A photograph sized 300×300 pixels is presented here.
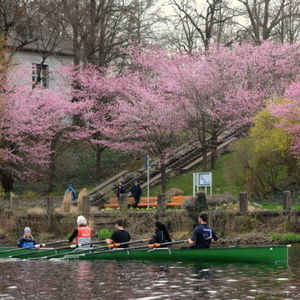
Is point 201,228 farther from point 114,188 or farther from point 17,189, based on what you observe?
point 17,189

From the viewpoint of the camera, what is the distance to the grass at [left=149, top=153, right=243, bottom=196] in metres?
45.1

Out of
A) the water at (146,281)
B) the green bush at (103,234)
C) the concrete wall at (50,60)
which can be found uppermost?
the concrete wall at (50,60)

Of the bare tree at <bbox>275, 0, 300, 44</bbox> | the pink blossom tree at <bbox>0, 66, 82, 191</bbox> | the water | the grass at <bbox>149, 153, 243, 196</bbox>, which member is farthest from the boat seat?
the bare tree at <bbox>275, 0, 300, 44</bbox>

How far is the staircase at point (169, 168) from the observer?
160 feet

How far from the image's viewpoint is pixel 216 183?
47250 mm

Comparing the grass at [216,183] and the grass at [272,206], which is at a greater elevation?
the grass at [216,183]

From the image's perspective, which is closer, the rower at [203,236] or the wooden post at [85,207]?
the rower at [203,236]

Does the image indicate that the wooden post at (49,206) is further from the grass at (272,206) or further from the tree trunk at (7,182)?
the tree trunk at (7,182)

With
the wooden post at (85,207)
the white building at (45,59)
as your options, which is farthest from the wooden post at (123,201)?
the white building at (45,59)

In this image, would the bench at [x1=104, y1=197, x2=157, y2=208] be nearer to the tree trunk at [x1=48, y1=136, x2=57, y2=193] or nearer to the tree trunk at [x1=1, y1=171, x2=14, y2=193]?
the tree trunk at [x1=48, y1=136, x2=57, y2=193]

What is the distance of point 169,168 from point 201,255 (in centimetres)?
2802

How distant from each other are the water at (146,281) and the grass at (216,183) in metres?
19.5

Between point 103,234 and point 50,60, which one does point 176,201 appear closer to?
point 103,234

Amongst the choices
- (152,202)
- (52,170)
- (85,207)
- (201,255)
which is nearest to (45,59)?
(52,170)
